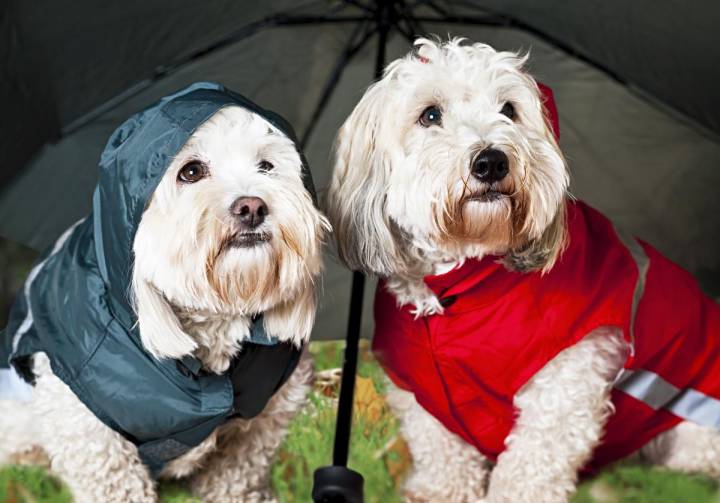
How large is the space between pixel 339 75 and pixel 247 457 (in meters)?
1.39

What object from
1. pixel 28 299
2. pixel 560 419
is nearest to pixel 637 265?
pixel 560 419

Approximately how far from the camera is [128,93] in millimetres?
3422

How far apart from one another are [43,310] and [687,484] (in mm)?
1946

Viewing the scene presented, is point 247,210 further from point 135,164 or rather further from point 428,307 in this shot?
point 428,307

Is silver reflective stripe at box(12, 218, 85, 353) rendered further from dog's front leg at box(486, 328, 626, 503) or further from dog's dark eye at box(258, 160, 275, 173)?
dog's front leg at box(486, 328, 626, 503)

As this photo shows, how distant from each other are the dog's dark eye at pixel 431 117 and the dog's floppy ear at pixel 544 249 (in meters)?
0.38

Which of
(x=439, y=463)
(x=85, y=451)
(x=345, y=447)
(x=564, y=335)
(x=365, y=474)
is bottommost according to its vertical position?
(x=365, y=474)

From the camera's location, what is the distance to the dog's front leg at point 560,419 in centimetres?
283

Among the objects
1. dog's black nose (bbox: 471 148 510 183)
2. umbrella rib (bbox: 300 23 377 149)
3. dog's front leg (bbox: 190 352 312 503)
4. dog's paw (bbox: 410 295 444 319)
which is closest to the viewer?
dog's black nose (bbox: 471 148 510 183)

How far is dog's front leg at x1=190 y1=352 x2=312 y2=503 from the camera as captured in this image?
300 cm

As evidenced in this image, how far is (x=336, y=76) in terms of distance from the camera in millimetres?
3662

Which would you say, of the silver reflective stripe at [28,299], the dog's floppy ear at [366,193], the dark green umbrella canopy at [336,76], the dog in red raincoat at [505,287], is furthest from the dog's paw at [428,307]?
the silver reflective stripe at [28,299]

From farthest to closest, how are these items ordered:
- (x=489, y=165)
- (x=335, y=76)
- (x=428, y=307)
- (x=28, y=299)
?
(x=335, y=76) → (x=28, y=299) → (x=428, y=307) → (x=489, y=165)

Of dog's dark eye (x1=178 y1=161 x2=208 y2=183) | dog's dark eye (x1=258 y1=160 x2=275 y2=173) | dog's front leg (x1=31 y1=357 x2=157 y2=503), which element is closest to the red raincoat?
dog's dark eye (x1=258 y1=160 x2=275 y2=173)
